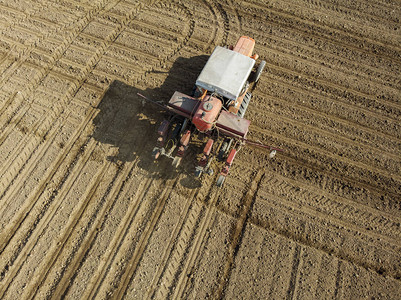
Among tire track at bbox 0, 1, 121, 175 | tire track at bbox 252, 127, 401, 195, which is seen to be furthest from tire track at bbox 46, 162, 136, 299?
tire track at bbox 252, 127, 401, 195

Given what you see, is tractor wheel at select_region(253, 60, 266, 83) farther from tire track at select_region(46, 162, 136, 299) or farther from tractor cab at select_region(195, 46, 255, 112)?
tire track at select_region(46, 162, 136, 299)

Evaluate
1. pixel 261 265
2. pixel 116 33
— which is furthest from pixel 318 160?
pixel 116 33

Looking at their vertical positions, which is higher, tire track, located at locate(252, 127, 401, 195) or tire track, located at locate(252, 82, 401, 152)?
tire track, located at locate(252, 82, 401, 152)

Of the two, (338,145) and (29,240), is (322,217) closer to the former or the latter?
(338,145)

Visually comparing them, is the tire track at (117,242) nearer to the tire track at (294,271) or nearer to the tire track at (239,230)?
the tire track at (239,230)

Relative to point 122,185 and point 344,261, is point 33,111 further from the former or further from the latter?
point 344,261

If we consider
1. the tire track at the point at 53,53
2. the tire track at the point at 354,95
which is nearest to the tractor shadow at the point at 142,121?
the tire track at the point at 53,53

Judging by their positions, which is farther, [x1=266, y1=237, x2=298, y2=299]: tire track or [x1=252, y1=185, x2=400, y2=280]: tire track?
[x1=252, y1=185, x2=400, y2=280]: tire track
